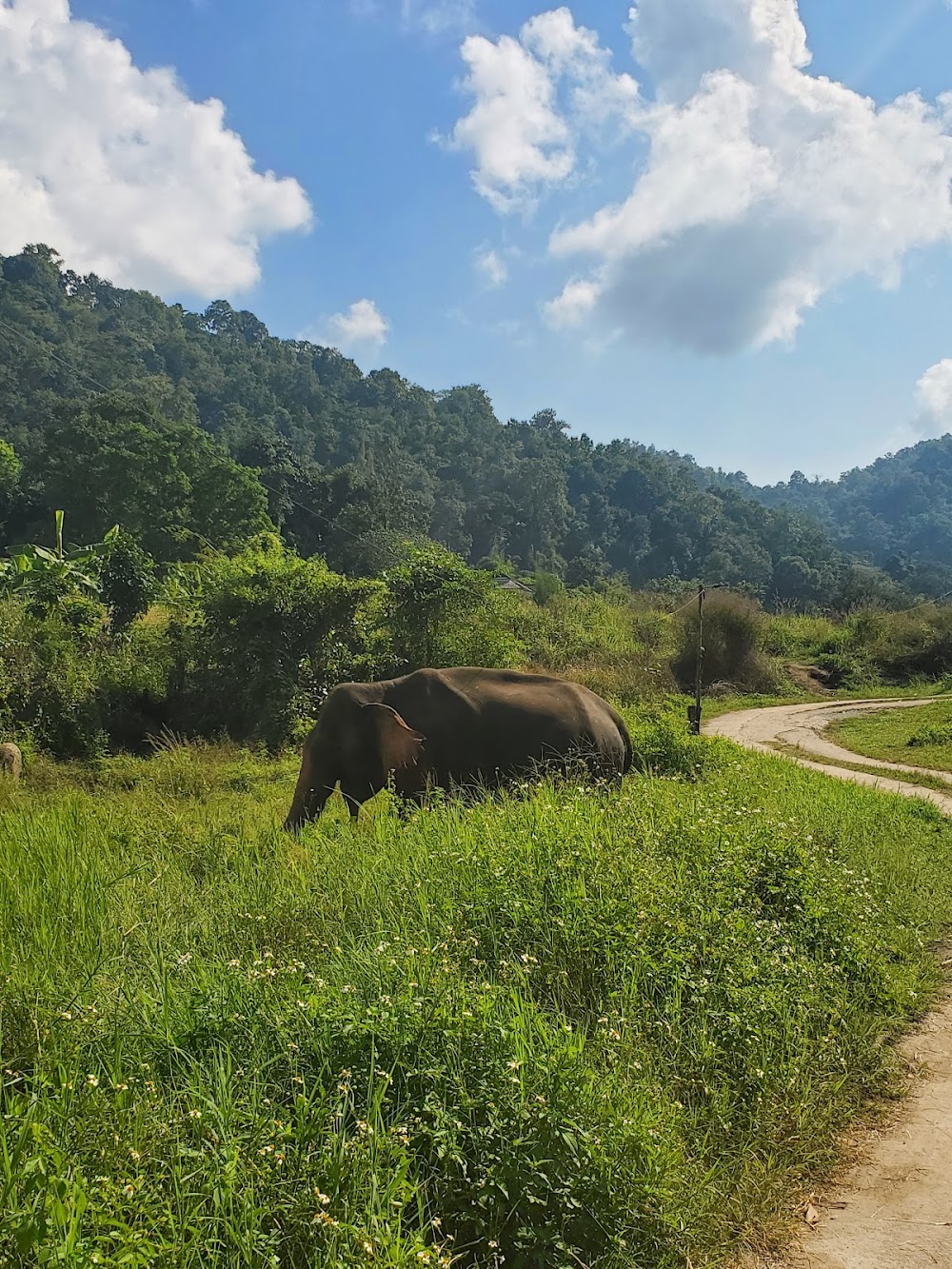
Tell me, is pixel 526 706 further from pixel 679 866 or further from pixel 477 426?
pixel 477 426

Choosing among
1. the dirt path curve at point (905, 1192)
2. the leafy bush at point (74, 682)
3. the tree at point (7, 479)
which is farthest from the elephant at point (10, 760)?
the tree at point (7, 479)

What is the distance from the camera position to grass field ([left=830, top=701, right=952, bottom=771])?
1576cm

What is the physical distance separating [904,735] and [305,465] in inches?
1778

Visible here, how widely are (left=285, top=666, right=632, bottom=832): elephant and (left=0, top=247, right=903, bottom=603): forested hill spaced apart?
77.5 ft

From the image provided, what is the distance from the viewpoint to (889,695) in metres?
28.8

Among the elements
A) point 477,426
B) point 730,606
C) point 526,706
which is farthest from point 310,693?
point 477,426

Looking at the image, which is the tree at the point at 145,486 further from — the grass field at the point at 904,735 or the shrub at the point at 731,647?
the grass field at the point at 904,735

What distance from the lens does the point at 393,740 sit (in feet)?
27.7

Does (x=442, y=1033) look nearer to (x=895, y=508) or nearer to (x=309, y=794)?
(x=309, y=794)

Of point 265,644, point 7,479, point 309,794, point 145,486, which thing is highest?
point 7,479

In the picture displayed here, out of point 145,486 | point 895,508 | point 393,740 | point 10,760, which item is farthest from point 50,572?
point 895,508

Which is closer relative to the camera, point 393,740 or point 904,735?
point 393,740

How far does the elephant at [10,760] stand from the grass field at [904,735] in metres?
14.7

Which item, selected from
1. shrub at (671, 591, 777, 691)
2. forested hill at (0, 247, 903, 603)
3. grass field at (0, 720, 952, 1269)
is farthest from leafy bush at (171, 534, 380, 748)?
shrub at (671, 591, 777, 691)
